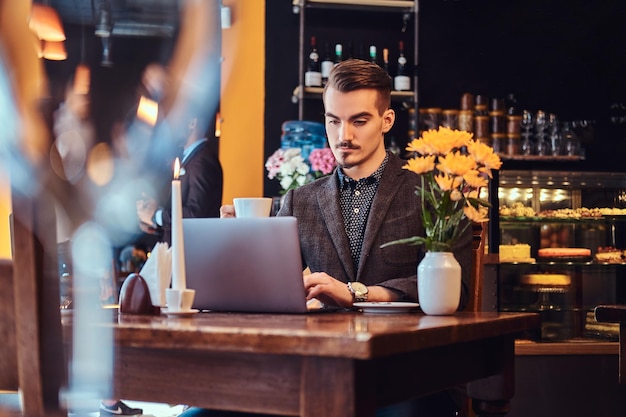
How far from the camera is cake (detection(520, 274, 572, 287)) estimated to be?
184 inches

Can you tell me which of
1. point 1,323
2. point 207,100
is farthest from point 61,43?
point 1,323

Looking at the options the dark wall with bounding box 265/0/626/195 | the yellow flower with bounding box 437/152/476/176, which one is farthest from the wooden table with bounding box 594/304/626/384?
the dark wall with bounding box 265/0/626/195

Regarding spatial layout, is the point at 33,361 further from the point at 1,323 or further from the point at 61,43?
the point at 61,43

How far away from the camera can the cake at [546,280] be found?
A: 15.3ft

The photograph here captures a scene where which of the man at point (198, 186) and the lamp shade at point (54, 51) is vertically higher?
the lamp shade at point (54, 51)

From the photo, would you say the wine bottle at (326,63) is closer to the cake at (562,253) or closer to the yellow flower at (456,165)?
the cake at (562,253)

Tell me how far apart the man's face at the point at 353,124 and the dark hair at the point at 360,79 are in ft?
0.05

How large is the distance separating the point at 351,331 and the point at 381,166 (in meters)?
1.28

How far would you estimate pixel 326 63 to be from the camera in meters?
5.09

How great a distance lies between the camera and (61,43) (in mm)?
5637

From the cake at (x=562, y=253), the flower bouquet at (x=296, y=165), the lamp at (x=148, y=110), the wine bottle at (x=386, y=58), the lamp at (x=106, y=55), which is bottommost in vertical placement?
the cake at (x=562, y=253)

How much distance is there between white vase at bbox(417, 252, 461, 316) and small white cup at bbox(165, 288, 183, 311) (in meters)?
0.51

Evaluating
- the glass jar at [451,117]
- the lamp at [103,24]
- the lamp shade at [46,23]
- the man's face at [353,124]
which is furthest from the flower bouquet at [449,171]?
the lamp shade at [46,23]

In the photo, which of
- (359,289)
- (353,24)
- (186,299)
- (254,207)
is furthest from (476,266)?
(353,24)
